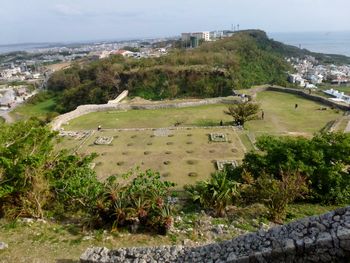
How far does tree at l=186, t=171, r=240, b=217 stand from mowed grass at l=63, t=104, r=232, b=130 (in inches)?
508

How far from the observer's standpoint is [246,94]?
1186 inches

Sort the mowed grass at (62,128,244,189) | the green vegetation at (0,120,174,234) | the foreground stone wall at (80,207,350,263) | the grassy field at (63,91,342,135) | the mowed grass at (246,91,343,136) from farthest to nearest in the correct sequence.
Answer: the grassy field at (63,91,342,135)
the mowed grass at (246,91,343,136)
the mowed grass at (62,128,244,189)
the green vegetation at (0,120,174,234)
the foreground stone wall at (80,207,350,263)

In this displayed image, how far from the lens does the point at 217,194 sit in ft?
31.2

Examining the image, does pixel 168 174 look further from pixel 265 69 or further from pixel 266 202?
pixel 265 69

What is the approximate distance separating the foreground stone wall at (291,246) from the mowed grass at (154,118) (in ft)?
58.1

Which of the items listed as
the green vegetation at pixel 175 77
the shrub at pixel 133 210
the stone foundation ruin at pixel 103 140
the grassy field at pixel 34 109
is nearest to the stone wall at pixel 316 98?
the green vegetation at pixel 175 77

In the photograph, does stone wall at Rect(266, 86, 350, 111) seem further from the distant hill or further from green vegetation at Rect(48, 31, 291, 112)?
green vegetation at Rect(48, 31, 291, 112)

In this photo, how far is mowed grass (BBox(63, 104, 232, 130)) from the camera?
925 inches

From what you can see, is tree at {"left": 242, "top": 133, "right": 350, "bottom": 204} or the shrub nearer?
the shrub

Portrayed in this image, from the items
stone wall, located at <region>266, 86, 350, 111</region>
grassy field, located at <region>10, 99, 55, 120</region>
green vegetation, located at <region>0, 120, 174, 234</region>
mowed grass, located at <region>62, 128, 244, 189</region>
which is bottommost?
grassy field, located at <region>10, 99, 55, 120</region>

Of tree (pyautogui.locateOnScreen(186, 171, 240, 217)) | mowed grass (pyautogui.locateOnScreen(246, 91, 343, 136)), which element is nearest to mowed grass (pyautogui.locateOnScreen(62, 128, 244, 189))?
mowed grass (pyautogui.locateOnScreen(246, 91, 343, 136))

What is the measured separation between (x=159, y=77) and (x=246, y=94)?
1286 cm

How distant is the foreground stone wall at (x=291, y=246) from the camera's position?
3852 millimetres

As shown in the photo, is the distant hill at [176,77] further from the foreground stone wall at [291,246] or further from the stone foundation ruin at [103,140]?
the foreground stone wall at [291,246]
